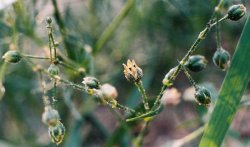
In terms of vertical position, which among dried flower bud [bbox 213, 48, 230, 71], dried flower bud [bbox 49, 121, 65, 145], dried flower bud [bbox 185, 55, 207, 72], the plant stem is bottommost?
dried flower bud [bbox 49, 121, 65, 145]

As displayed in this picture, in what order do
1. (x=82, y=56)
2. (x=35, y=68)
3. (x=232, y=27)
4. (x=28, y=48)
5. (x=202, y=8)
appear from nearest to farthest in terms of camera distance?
(x=35, y=68) < (x=82, y=56) < (x=202, y=8) < (x=28, y=48) < (x=232, y=27)

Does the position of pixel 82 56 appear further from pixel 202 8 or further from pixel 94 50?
pixel 202 8

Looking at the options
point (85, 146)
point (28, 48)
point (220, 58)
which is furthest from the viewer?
point (85, 146)

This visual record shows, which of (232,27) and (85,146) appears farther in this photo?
(85,146)

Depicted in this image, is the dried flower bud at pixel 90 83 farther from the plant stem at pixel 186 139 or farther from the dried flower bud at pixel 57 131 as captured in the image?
the plant stem at pixel 186 139

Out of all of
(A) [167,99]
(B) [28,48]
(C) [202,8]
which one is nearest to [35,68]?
(A) [167,99]

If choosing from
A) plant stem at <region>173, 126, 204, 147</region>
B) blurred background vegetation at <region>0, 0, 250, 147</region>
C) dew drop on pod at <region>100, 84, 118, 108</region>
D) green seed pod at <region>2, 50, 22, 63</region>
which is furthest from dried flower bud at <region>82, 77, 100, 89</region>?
blurred background vegetation at <region>0, 0, 250, 147</region>

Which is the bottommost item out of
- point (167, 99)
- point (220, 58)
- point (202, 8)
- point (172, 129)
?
point (220, 58)

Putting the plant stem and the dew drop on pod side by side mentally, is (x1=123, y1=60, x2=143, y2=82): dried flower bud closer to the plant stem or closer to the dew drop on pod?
the dew drop on pod

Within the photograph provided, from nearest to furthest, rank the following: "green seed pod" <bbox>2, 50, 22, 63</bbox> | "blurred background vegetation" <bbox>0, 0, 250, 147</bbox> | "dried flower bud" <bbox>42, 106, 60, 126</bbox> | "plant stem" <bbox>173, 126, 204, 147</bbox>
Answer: "dried flower bud" <bbox>42, 106, 60, 126</bbox> → "green seed pod" <bbox>2, 50, 22, 63</bbox> → "plant stem" <bbox>173, 126, 204, 147</bbox> → "blurred background vegetation" <bbox>0, 0, 250, 147</bbox>
